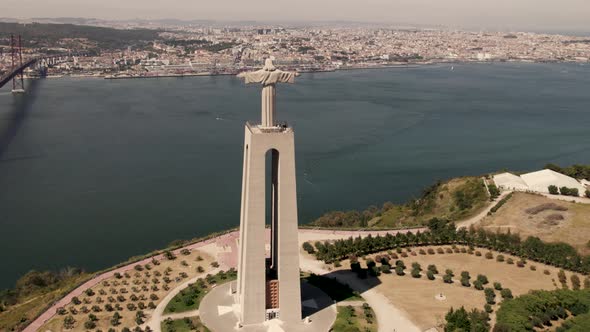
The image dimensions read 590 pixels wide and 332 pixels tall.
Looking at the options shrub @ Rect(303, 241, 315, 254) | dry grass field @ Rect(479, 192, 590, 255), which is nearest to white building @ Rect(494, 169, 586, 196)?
dry grass field @ Rect(479, 192, 590, 255)

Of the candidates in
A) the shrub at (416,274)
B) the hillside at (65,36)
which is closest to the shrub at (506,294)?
the shrub at (416,274)

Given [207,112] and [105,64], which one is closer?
[207,112]

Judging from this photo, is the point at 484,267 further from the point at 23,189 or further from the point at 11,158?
the point at 11,158

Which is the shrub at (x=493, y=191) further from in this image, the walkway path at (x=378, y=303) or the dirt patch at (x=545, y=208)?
the walkway path at (x=378, y=303)

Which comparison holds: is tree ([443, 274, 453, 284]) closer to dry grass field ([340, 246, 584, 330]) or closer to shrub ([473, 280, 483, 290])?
dry grass field ([340, 246, 584, 330])

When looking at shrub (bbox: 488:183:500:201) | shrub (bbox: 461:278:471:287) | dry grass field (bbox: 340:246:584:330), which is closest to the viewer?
dry grass field (bbox: 340:246:584:330)

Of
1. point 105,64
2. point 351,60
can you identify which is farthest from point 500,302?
point 351,60
